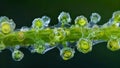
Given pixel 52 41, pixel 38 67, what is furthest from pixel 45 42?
pixel 38 67

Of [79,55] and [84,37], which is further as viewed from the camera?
[79,55]

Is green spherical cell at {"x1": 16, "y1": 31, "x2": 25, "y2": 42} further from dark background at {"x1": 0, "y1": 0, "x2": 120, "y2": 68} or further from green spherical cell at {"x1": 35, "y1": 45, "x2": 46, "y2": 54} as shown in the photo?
dark background at {"x1": 0, "y1": 0, "x2": 120, "y2": 68}

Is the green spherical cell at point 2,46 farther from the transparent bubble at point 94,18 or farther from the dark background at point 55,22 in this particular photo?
the dark background at point 55,22

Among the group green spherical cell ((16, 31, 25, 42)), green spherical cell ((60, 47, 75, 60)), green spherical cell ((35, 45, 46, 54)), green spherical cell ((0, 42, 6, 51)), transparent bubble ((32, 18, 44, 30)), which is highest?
transparent bubble ((32, 18, 44, 30))

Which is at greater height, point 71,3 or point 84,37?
point 71,3

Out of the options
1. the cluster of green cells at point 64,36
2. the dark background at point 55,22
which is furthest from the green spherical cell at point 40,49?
the dark background at point 55,22

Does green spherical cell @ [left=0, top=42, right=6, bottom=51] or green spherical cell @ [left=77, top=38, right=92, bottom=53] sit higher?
green spherical cell @ [left=0, top=42, right=6, bottom=51]

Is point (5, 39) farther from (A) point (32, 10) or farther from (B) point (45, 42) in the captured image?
(A) point (32, 10)

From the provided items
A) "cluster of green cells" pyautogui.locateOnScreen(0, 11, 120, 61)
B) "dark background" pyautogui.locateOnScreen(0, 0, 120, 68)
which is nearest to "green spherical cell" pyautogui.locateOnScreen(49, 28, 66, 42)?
"cluster of green cells" pyautogui.locateOnScreen(0, 11, 120, 61)
